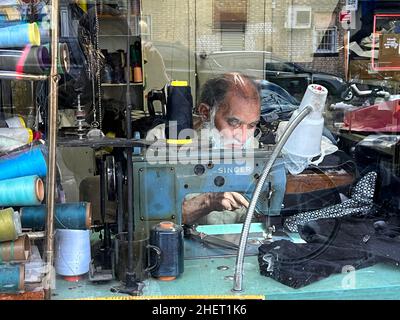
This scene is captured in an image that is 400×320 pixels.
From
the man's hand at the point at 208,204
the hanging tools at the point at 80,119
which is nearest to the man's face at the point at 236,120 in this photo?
the man's hand at the point at 208,204

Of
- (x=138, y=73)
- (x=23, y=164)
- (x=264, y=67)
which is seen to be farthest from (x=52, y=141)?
(x=264, y=67)

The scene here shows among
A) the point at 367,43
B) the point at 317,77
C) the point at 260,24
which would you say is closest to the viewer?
the point at 367,43

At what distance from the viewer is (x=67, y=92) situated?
1888 millimetres

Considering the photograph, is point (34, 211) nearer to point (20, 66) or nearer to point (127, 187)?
point (127, 187)

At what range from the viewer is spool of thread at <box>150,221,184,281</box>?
168cm

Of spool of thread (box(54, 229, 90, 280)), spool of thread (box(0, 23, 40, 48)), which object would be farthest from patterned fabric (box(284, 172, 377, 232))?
spool of thread (box(0, 23, 40, 48))

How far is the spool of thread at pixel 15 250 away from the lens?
4.69 ft

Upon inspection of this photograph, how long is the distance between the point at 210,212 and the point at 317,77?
10.2 ft

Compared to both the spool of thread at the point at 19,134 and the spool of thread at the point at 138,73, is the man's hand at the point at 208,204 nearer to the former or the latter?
the spool of thread at the point at 19,134

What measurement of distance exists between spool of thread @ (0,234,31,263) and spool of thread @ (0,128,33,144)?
346mm

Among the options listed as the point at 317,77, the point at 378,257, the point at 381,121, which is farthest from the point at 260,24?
the point at 378,257

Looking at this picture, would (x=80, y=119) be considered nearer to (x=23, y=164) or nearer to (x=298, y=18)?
(x=23, y=164)

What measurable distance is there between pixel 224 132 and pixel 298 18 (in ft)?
16.1

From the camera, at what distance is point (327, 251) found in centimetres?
186
